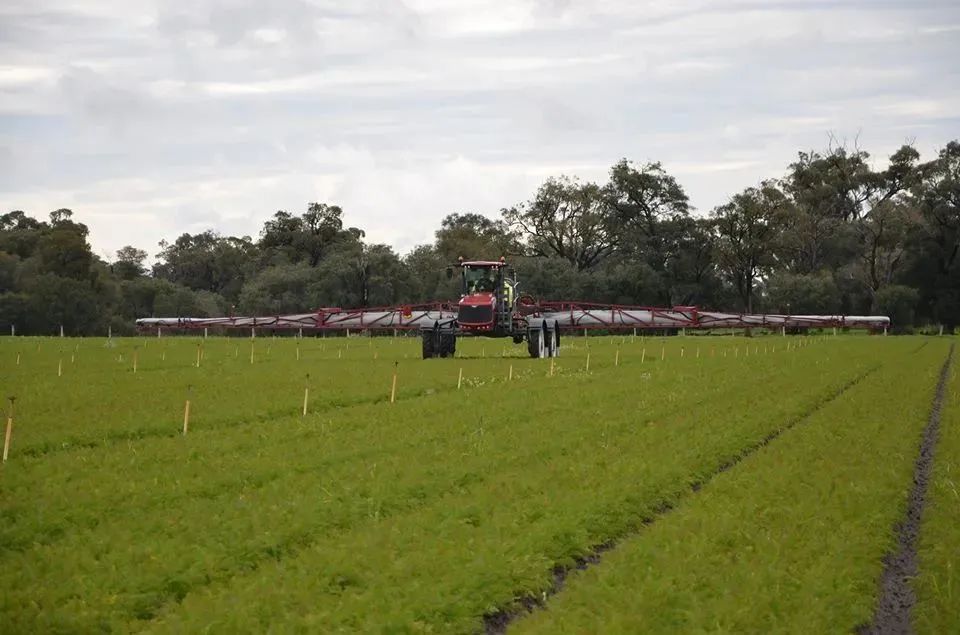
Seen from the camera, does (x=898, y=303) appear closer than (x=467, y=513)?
No

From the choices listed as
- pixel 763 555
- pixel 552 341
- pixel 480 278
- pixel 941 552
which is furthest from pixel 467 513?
pixel 480 278

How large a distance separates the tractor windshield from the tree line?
57320 mm

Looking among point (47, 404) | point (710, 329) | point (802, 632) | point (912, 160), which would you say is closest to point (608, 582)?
point (802, 632)

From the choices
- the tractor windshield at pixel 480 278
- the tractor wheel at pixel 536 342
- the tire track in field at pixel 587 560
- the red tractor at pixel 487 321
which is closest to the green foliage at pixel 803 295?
the red tractor at pixel 487 321

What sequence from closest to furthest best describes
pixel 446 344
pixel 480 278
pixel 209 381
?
pixel 209 381
pixel 446 344
pixel 480 278

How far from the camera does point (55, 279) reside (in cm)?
10606

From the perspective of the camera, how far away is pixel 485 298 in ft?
184

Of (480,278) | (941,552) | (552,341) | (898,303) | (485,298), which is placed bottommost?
(941,552)

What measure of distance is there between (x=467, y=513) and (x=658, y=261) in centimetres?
11067

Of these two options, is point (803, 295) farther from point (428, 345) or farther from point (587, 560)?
point (587, 560)

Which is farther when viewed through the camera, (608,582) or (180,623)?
(608,582)

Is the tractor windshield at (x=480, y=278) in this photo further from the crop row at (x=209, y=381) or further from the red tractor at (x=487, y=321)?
the crop row at (x=209, y=381)

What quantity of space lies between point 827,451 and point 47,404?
1789 centimetres

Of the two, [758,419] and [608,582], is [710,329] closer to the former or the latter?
[758,419]
